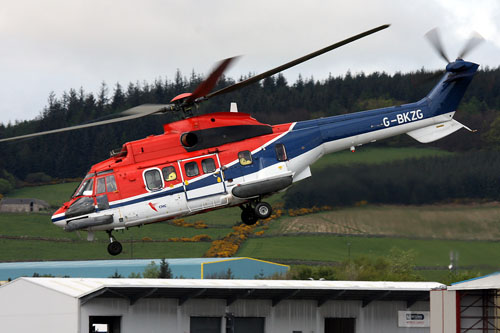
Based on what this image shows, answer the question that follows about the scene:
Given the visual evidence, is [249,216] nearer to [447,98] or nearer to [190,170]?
[190,170]

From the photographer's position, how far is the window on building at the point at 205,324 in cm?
5128

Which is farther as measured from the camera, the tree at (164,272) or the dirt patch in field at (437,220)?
the tree at (164,272)

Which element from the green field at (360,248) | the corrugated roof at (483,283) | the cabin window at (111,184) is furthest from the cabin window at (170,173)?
the green field at (360,248)

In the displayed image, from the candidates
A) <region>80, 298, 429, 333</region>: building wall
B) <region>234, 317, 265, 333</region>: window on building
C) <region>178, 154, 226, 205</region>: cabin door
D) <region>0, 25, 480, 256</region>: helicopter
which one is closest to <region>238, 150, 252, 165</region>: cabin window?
<region>0, 25, 480, 256</region>: helicopter

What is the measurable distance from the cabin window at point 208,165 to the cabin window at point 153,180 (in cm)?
158

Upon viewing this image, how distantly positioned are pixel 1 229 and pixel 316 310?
93.0m

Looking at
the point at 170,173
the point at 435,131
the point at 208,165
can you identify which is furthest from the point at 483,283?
the point at 170,173

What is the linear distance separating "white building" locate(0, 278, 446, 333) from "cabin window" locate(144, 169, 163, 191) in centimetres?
1358

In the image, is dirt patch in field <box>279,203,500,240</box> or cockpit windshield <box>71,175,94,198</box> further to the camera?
dirt patch in field <box>279,203,500,240</box>

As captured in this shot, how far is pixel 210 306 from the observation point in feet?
169

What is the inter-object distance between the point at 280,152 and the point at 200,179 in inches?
126

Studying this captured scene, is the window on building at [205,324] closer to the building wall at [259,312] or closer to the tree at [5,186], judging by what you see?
the building wall at [259,312]

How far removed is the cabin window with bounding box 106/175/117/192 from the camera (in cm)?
3438

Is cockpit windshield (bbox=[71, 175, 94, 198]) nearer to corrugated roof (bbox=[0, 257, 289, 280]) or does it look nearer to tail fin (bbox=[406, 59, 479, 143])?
tail fin (bbox=[406, 59, 479, 143])
